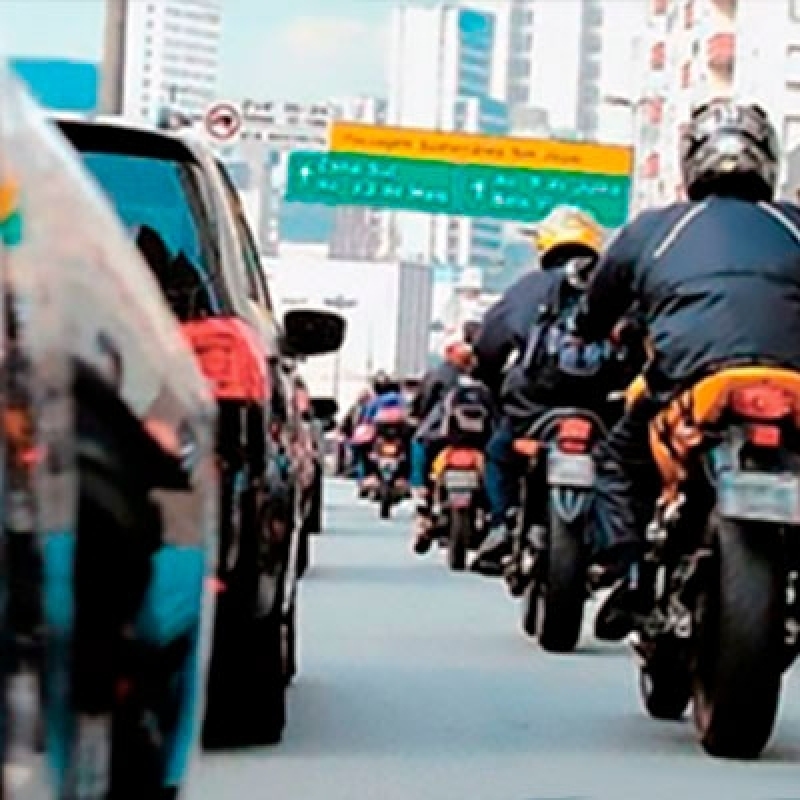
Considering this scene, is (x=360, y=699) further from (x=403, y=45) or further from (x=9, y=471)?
(x=403, y=45)

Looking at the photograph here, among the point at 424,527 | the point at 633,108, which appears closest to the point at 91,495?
the point at 424,527

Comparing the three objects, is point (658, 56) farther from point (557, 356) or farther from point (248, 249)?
point (248, 249)

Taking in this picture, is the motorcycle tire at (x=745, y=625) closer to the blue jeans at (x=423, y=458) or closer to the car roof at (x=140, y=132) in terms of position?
the car roof at (x=140, y=132)

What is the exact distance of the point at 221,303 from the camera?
6809 mm

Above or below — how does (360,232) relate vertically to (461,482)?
above

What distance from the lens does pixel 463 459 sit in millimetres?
17297

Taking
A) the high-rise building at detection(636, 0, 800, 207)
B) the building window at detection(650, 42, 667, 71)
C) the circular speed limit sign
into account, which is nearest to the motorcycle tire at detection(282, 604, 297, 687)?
the circular speed limit sign

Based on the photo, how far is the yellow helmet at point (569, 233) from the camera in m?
12.2

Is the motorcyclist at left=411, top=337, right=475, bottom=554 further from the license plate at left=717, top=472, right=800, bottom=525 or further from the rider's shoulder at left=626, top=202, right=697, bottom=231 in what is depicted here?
the license plate at left=717, top=472, right=800, bottom=525

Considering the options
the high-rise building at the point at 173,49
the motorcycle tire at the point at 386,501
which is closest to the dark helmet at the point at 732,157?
the motorcycle tire at the point at 386,501

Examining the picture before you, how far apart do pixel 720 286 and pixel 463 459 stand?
979cm

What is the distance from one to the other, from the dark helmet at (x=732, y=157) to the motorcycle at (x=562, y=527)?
84.7 inches

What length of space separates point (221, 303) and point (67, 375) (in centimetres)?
397

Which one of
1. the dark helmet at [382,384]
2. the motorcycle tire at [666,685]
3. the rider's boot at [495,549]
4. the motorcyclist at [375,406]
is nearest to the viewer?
the motorcycle tire at [666,685]
